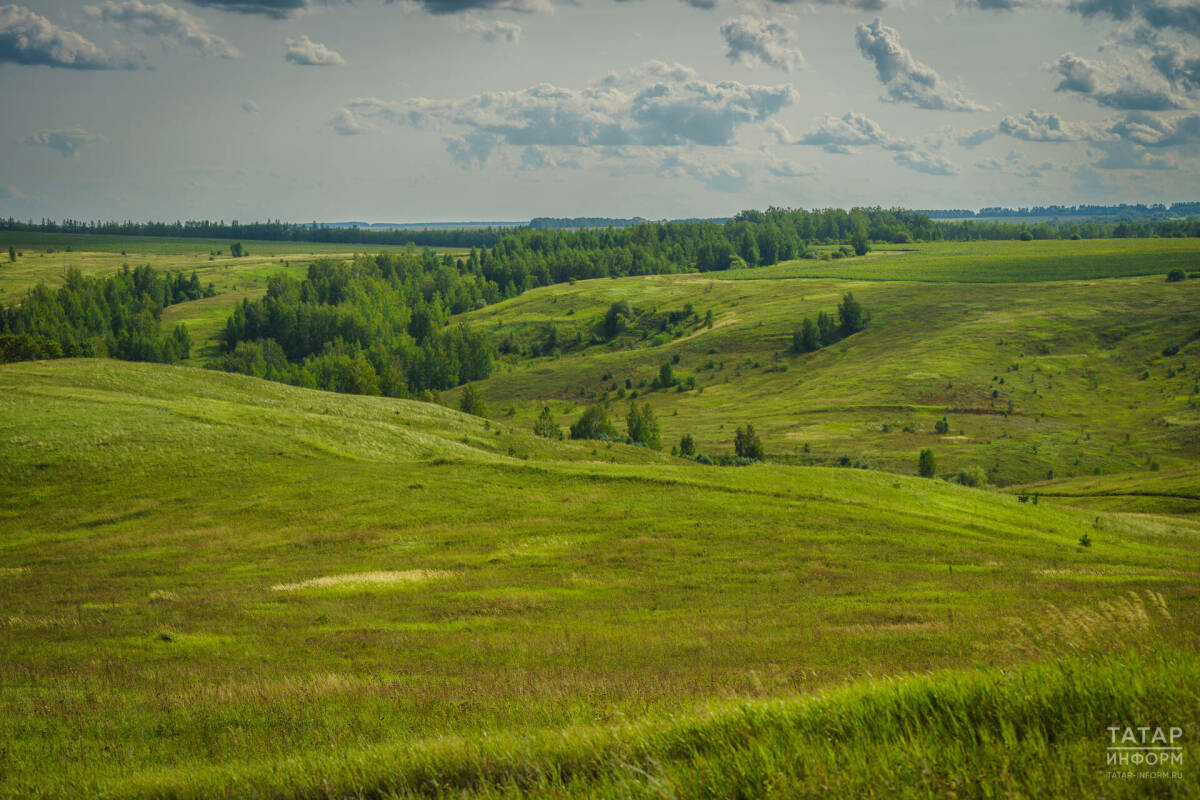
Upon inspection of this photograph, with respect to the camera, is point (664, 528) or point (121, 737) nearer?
point (121, 737)

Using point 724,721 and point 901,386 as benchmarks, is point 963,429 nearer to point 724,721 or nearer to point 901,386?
point 901,386

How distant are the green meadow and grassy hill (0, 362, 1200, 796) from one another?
80mm

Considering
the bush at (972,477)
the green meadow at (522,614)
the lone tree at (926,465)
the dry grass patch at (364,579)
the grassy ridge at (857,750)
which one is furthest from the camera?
the lone tree at (926,465)

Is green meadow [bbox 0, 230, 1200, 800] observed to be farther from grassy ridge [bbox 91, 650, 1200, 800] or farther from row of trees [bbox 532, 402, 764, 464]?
row of trees [bbox 532, 402, 764, 464]

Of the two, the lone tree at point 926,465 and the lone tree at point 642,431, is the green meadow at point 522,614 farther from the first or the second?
the lone tree at point 642,431

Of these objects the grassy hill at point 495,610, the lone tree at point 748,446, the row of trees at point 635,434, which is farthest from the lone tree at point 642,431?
the grassy hill at point 495,610

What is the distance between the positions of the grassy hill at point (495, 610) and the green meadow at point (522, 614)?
80 millimetres

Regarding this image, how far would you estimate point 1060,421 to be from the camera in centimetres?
15900

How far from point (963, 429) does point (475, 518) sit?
5220 inches

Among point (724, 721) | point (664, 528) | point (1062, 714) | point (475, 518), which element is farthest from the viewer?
point (475, 518)

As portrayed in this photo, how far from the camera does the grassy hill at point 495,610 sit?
21.0 ft

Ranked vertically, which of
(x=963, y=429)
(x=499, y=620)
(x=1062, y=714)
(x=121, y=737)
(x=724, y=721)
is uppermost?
(x=1062, y=714)

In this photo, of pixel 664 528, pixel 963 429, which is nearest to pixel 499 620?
pixel 664 528

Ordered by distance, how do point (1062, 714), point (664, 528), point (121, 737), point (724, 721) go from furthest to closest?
point (664, 528) < point (121, 737) < point (724, 721) < point (1062, 714)
